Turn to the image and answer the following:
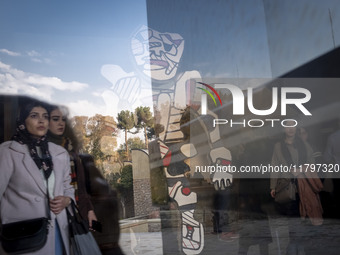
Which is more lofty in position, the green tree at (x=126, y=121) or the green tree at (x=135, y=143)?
the green tree at (x=126, y=121)

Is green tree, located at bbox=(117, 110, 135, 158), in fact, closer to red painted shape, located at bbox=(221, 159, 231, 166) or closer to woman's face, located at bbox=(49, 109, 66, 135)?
woman's face, located at bbox=(49, 109, 66, 135)

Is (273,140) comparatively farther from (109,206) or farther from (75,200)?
(75,200)

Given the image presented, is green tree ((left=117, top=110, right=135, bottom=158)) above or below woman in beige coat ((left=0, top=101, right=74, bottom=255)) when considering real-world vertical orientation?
above

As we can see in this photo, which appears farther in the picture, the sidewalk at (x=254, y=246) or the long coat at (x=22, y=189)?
the sidewalk at (x=254, y=246)

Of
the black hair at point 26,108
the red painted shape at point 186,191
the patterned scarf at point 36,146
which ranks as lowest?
the red painted shape at point 186,191

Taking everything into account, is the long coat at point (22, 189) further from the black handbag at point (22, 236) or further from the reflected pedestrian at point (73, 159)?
the reflected pedestrian at point (73, 159)

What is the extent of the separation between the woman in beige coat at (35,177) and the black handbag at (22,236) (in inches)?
1.4

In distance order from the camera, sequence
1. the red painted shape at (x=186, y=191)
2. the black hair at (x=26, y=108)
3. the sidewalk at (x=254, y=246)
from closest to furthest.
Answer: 1. the black hair at (x=26, y=108)
2. the sidewalk at (x=254, y=246)
3. the red painted shape at (x=186, y=191)

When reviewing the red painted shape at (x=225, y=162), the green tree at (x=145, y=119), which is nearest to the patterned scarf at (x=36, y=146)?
the green tree at (x=145, y=119)

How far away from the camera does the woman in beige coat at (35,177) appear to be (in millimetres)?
2613

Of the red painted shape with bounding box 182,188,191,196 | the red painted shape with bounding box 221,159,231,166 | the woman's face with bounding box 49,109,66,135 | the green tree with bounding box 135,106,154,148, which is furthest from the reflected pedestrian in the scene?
the red painted shape with bounding box 221,159,231,166

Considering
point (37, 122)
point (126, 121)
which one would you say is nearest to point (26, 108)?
point (37, 122)

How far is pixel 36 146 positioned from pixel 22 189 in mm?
316

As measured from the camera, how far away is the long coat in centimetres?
261
